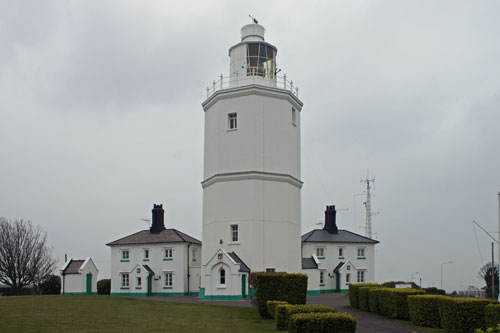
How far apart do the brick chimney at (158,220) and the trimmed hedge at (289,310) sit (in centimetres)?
2900

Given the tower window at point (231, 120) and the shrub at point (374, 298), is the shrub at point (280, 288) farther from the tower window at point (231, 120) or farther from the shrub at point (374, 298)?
the tower window at point (231, 120)

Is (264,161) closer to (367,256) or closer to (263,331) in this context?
(263,331)

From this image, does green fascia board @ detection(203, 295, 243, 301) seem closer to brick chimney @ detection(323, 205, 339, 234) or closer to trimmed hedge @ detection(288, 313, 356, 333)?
trimmed hedge @ detection(288, 313, 356, 333)

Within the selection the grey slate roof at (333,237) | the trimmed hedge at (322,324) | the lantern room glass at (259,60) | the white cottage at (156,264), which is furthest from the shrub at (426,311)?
the grey slate roof at (333,237)

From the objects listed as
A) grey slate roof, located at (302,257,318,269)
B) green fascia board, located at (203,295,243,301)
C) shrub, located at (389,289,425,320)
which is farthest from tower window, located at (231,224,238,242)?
shrub, located at (389,289,425,320)

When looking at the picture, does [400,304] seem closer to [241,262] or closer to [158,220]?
[241,262]

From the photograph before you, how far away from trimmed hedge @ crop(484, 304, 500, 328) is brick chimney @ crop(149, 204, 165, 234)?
32552 mm

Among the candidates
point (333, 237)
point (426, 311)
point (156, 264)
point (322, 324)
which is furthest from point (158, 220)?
point (322, 324)

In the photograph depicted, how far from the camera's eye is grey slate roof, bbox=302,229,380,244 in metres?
46.4

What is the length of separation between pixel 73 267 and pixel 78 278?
109cm

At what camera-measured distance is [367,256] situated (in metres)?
47.3

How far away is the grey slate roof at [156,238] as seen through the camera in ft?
135

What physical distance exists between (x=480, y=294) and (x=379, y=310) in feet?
87.0

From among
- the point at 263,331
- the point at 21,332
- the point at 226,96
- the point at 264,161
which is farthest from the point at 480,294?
the point at 21,332
